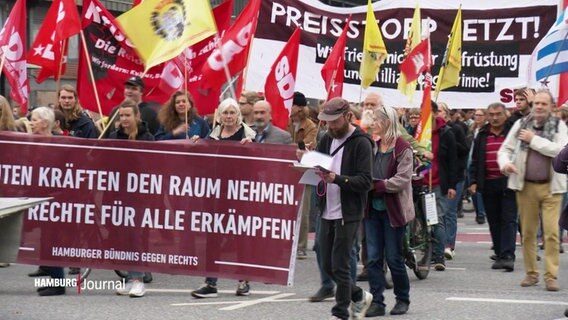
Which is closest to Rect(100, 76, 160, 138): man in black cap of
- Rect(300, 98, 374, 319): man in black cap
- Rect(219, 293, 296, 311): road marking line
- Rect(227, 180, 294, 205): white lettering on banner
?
Rect(227, 180, 294, 205): white lettering on banner

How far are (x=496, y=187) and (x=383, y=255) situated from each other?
12.3 ft

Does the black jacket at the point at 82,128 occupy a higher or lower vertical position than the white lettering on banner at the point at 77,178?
higher

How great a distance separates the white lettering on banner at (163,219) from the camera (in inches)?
436

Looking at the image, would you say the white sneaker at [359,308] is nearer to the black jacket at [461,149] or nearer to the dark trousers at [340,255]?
the dark trousers at [340,255]

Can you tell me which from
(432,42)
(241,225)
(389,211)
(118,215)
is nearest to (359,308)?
(389,211)

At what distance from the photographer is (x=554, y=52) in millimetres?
13398

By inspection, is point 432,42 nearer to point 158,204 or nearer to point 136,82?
point 136,82

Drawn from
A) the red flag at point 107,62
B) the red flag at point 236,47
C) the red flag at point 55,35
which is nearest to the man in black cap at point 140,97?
the red flag at point 236,47

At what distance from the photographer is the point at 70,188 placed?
37.0 ft

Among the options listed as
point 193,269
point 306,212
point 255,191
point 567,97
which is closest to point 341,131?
point 255,191

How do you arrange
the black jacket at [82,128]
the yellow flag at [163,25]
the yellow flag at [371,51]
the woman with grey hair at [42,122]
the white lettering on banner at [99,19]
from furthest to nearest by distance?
1. the yellow flag at [371,51]
2. the white lettering on banner at [99,19]
3. the black jacket at [82,128]
4. the yellow flag at [163,25]
5. the woman with grey hair at [42,122]

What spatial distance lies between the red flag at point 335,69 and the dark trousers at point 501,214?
7.95 feet

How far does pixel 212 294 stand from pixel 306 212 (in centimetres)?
417

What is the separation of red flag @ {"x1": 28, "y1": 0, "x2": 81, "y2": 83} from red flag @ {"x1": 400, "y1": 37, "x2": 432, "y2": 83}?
395 cm
